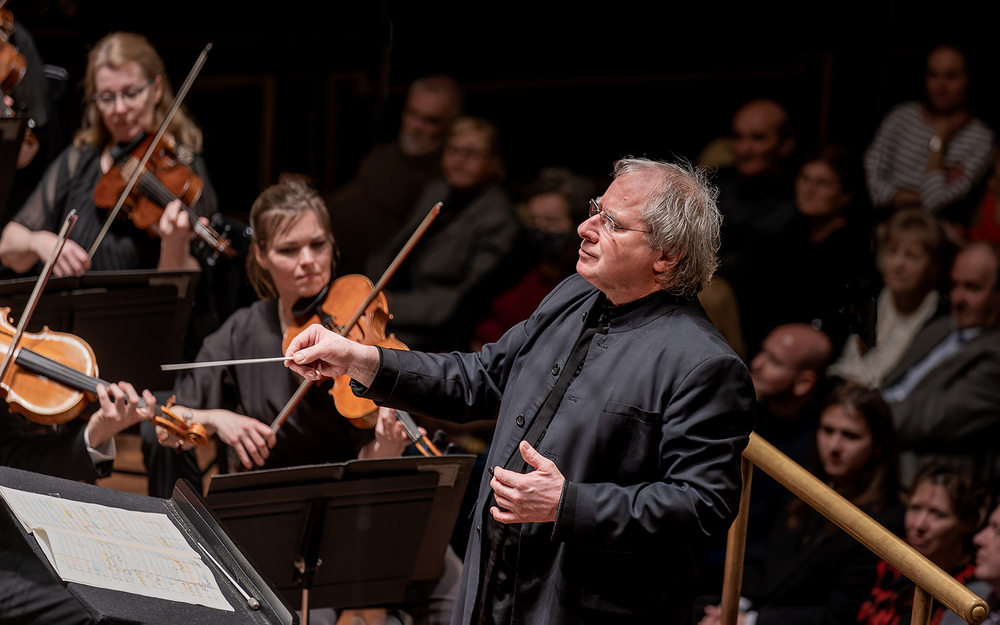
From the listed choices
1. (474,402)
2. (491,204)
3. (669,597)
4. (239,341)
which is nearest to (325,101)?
(491,204)

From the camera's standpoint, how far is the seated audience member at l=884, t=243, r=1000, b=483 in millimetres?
3365

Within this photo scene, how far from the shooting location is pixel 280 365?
2.60 meters

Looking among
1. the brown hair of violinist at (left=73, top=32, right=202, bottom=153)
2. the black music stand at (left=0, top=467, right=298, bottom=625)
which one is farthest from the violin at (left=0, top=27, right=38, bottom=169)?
the black music stand at (left=0, top=467, right=298, bottom=625)

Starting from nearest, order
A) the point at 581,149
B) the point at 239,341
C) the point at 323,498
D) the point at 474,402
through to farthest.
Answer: the point at 474,402, the point at 323,498, the point at 239,341, the point at 581,149

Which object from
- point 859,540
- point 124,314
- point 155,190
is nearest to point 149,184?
point 155,190

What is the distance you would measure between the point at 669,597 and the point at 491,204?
215 centimetres

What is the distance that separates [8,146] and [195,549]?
1572mm

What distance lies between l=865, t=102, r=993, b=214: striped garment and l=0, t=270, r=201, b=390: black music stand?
2452 mm

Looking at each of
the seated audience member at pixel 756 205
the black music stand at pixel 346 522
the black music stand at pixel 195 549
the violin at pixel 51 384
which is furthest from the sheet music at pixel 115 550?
the seated audience member at pixel 756 205

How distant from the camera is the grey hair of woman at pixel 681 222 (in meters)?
1.68

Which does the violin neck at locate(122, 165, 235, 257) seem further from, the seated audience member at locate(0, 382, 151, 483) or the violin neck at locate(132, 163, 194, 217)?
the seated audience member at locate(0, 382, 151, 483)

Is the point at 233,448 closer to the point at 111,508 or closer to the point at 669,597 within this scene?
the point at 111,508

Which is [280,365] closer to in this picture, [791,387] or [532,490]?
[532,490]

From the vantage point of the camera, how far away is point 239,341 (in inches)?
103
